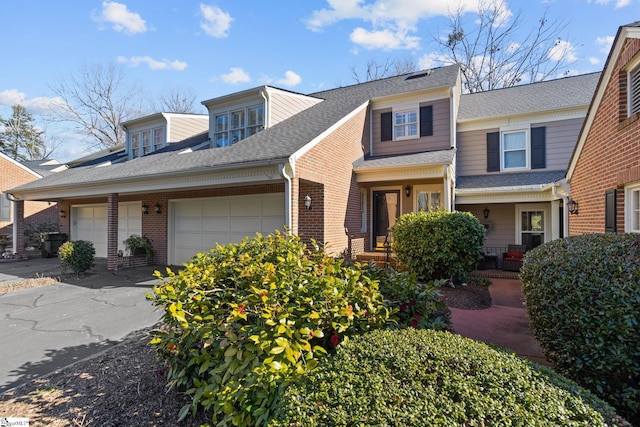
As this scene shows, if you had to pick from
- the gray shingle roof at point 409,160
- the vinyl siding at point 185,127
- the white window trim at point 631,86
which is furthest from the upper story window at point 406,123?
the vinyl siding at point 185,127

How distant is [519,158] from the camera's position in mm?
11242

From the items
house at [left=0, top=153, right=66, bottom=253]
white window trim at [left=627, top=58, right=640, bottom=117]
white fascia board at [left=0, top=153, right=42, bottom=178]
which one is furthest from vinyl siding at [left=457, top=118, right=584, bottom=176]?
white fascia board at [left=0, top=153, right=42, bottom=178]

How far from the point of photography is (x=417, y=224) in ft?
24.4

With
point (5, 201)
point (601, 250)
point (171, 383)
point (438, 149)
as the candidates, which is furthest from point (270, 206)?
point (5, 201)

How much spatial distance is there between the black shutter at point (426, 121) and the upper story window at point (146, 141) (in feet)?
34.6

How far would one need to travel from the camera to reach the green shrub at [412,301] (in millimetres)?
2875

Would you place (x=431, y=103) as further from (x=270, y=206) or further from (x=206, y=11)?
(x=206, y=11)

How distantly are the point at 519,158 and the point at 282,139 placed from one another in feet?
27.5

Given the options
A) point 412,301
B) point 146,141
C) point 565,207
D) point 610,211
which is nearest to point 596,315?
point 412,301

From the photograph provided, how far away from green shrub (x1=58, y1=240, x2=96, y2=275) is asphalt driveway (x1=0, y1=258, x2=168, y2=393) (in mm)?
329

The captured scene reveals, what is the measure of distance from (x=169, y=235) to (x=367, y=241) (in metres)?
7.18

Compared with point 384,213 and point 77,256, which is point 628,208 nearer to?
point 384,213

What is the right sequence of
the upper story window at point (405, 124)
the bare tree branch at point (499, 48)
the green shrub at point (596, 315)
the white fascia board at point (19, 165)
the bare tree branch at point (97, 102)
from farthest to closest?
the bare tree branch at point (97, 102) → the bare tree branch at point (499, 48) → the white fascia board at point (19, 165) → the upper story window at point (405, 124) → the green shrub at point (596, 315)

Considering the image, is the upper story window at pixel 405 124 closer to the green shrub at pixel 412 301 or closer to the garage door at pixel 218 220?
the garage door at pixel 218 220
